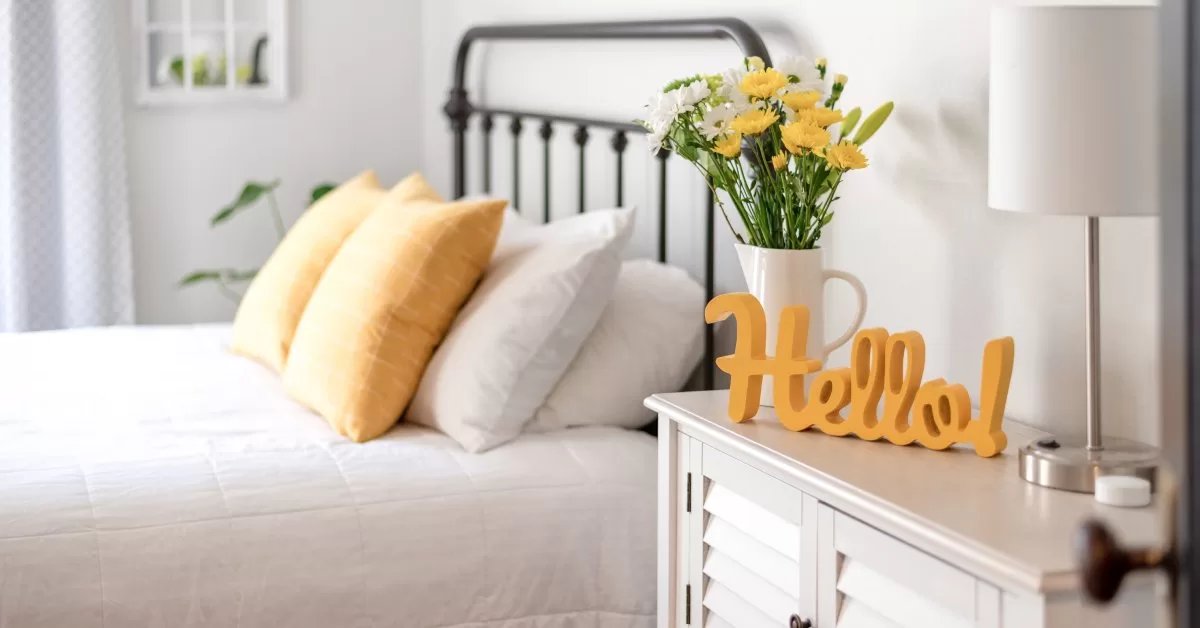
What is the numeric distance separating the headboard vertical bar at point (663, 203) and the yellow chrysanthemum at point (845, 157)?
738mm

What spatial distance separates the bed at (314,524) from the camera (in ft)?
A: 5.50

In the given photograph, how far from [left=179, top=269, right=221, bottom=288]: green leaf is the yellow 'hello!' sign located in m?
2.14

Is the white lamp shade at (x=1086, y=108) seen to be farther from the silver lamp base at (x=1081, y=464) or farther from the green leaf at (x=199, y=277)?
the green leaf at (x=199, y=277)

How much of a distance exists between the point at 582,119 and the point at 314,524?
1.18 m

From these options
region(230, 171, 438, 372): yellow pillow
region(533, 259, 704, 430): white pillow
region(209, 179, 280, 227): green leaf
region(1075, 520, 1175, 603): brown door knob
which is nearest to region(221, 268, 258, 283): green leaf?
region(209, 179, 280, 227): green leaf

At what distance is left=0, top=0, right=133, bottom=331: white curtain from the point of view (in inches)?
129

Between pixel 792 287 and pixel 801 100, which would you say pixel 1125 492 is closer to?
pixel 792 287

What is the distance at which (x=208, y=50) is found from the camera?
352cm

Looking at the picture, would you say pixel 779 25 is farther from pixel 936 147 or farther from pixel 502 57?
pixel 502 57

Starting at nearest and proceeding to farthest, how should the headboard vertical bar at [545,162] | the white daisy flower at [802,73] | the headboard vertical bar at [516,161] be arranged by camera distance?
the white daisy flower at [802,73] → the headboard vertical bar at [545,162] → the headboard vertical bar at [516,161]

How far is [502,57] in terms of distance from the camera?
3.17 meters

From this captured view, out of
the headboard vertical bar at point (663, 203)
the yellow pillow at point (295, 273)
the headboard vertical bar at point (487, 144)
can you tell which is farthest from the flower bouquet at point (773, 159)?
the headboard vertical bar at point (487, 144)

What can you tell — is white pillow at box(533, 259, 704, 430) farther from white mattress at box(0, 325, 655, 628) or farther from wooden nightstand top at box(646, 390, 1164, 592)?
wooden nightstand top at box(646, 390, 1164, 592)

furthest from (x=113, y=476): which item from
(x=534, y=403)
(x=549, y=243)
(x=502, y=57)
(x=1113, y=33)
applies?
(x=502, y=57)
